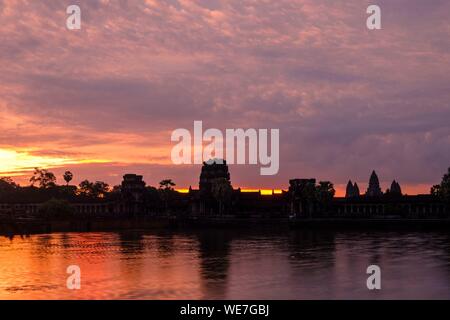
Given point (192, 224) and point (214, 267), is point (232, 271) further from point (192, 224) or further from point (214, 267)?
point (192, 224)

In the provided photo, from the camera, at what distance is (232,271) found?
6650 cm

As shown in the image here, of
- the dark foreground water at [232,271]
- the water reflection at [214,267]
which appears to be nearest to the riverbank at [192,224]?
the dark foreground water at [232,271]

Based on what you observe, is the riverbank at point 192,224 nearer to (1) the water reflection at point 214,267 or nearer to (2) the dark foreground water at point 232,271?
(2) the dark foreground water at point 232,271

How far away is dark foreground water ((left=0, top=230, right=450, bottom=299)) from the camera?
52.8m

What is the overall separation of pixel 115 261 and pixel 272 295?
3228 centimetres

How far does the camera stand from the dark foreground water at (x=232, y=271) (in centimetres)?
5278

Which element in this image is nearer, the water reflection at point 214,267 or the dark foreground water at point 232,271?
the dark foreground water at point 232,271

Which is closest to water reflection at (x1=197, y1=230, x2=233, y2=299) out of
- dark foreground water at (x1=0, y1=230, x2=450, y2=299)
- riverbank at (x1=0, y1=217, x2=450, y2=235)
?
dark foreground water at (x1=0, y1=230, x2=450, y2=299)

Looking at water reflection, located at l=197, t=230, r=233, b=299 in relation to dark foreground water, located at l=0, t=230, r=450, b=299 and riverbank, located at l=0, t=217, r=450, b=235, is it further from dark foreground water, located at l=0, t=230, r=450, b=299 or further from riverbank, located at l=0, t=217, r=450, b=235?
riverbank, located at l=0, t=217, r=450, b=235
